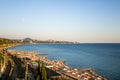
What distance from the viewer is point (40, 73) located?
33.7 m

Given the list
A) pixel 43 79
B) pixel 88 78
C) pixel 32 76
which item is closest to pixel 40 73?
pixel 43 79

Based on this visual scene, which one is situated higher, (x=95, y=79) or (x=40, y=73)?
(x=40, y=73)

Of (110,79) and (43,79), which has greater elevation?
(43,79)

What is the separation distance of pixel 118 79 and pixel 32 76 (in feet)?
80.9

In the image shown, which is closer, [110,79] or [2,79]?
[2,79]

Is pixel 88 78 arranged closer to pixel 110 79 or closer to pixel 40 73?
pixel 110 79

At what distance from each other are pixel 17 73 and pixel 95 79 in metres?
20.3

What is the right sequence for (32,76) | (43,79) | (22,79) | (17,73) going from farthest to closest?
(17,73), (32,76), (22,79), (43,79)

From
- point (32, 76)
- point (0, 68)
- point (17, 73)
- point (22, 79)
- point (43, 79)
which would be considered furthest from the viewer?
point (0, 68)

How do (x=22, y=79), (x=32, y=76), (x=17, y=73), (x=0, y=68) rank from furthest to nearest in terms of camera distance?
(x=0, y=68) → (x=17, y=73) → (x=32, y=76) → (x=22, y=79)

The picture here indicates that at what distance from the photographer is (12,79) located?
131 feet

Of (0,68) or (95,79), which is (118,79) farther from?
(0,68)

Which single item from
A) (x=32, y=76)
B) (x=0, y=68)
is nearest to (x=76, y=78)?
(x=32, y=76)

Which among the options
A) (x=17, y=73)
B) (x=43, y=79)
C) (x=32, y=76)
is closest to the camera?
(x=43, y=79)
